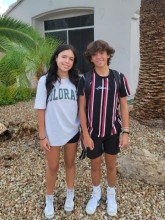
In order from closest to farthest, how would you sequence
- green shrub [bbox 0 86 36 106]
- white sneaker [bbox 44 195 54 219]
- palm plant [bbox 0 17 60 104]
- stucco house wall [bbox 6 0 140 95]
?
white sneaker [bbox 44 195 54 219], palm plant [bbox 0 17 60 104], stucco house wall [bbox 6 0 140 95], green shrub [bbox 0 86 36 106]

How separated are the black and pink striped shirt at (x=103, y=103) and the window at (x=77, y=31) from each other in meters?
6.93

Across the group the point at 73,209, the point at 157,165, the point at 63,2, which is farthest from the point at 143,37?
the point at 63,2

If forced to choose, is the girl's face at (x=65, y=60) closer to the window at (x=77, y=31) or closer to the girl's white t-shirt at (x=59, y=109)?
the girl's white t-shirt at (x=59, y=109)

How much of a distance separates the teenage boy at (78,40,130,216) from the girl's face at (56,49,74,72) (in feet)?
0.47

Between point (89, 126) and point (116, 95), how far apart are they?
0.36 m

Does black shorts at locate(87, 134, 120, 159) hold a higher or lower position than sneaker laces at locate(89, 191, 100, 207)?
higher

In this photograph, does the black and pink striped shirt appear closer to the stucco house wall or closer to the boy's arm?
the boy's arm

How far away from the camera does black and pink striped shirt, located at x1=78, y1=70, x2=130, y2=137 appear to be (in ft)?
8.07

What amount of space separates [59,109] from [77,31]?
787 centimetres

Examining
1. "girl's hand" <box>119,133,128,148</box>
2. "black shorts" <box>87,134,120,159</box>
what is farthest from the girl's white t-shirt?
"girl's hand" <box>119,133,128,148</box>

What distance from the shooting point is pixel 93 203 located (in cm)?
291

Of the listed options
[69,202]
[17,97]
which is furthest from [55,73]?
[17,97]

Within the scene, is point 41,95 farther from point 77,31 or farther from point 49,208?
point 77,31

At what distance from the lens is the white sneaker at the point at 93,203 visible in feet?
9.37
